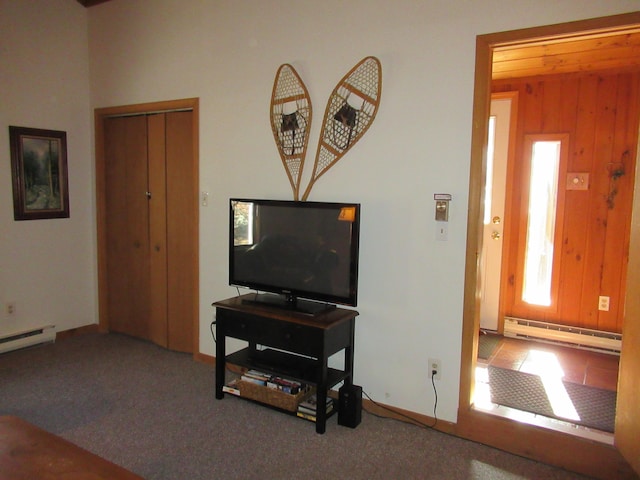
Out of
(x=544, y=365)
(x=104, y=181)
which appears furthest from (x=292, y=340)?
(x=104, y=181)

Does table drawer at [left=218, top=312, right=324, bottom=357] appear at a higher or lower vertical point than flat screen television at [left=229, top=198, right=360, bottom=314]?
lower

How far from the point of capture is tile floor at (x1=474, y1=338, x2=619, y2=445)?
2762 mm

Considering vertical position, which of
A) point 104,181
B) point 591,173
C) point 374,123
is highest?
point 374,123

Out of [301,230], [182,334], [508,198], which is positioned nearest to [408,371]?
[301,230]

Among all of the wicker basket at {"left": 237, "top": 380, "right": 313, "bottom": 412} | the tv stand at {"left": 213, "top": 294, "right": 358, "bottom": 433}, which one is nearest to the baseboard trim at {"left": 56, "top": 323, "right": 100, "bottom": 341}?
the tv stand at {"left": 213, "top": 294, "right": 358, "bottom": 433}

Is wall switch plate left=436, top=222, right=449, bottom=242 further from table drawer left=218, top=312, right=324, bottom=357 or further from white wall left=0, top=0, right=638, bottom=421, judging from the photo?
table drawer left=218, top=312, right=324, bottom=357

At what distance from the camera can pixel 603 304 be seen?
4027 millimetres

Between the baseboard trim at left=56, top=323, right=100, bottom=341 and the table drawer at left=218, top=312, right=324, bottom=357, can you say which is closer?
the table drawer at left=218, top=312, right=324, bottom=357

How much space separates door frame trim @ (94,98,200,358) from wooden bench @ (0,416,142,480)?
1940 millimetres

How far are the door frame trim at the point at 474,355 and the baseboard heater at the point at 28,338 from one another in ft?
11.2

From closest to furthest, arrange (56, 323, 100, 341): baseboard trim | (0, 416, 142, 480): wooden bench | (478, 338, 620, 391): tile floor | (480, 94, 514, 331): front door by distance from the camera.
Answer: (0, 416, 142, 480): wooden bench < (478, 338, 620, 391): tile floor < (56, 323, 100, 341): baseboard trim < (480, 94, 514, 331): front door

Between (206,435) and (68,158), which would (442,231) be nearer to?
(206,435)

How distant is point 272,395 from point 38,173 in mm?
2748

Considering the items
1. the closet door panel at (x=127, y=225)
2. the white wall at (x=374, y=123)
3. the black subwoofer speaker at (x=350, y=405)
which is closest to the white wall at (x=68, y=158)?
the white wall at (x=374, y=123)
